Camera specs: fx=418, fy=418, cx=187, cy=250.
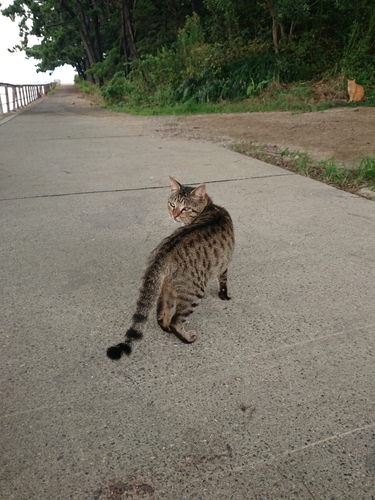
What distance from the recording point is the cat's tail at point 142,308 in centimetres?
228

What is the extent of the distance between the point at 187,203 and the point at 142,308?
1.31 metres

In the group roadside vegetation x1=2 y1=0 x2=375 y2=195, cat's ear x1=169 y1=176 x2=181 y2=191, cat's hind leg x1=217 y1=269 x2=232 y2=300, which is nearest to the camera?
cat's hind leg x1=217 y1=269 x2=232 y2=300

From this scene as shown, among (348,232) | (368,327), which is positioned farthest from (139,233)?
(368,327)

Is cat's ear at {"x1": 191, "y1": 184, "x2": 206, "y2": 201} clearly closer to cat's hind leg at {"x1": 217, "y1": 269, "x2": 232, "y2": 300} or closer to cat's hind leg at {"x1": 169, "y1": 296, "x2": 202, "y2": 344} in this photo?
cat's hind leg at {"x1": 217, "y1": 269, "x2": 232, "y2": 300}

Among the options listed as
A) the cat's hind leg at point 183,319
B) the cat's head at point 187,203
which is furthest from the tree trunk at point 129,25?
the cat's hind leg at point 183,319

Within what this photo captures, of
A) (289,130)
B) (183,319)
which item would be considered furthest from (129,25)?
(183,319)

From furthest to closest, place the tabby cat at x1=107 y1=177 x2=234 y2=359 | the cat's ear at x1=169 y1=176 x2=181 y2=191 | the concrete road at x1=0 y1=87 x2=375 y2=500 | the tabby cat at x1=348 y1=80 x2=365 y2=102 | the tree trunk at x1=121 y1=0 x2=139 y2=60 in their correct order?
the tree trunk at x1=121 y1=0 x2=139 y2=60
the tabby cat at x1=348 y1=80 x2=365 y2=102
the cat's ear at x1=169 y1=176 x2=181 y2=191
the tabby cat at x1=107 y1=177 x2=234 y2=359
the concrete road at x1=0 y1=87 x2=375 y2=500

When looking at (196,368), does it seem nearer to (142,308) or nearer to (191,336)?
(191,336)

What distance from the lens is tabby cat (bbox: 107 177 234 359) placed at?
7.97 ft

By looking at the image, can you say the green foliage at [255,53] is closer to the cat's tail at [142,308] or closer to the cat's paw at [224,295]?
the cat's paw at [224,295]

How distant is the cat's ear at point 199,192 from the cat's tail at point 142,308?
1.03m

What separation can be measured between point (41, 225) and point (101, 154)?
394 cm

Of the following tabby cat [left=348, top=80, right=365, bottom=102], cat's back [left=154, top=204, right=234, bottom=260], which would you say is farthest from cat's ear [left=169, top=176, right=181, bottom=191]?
tabby cat [left=348, top=80, right=365, bottom=102]

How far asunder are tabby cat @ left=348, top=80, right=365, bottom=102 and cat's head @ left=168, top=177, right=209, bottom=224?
10136 millimetres
